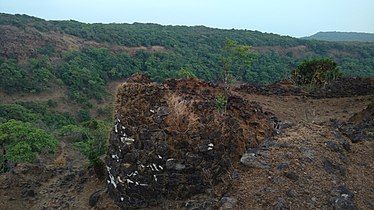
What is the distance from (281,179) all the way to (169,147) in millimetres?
3216

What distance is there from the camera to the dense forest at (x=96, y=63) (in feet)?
128

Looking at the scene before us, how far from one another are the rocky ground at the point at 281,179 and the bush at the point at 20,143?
395 centimetres

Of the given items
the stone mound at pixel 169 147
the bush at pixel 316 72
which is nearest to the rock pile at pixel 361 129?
the stone mound at pixel 169 147

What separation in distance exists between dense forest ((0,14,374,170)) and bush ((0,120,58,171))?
4758 mm

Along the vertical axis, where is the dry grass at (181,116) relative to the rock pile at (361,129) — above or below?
above

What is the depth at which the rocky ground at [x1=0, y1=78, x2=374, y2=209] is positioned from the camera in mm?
10039

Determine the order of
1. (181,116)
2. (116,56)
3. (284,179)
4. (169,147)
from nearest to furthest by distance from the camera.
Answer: (284,179), (169,147), (181,116), (116,56)

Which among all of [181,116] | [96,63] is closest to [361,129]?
[181,116]

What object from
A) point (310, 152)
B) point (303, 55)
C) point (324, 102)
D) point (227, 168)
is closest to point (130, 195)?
point (227, 168)

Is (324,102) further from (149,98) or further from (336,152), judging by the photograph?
(149,98)

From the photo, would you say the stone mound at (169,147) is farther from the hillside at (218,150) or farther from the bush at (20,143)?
the bush at (20,143)

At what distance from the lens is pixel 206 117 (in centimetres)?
1105

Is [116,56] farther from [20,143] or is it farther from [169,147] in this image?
[169,147]

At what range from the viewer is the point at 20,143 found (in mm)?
19672
